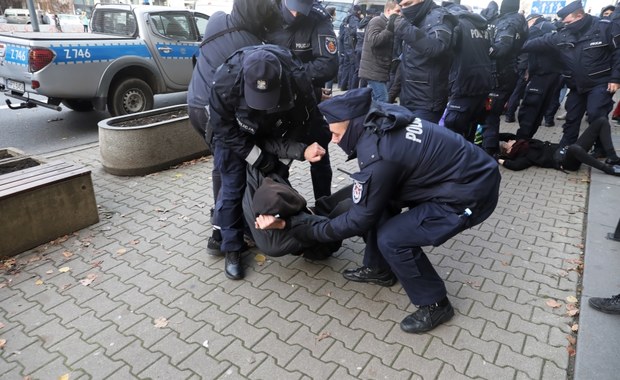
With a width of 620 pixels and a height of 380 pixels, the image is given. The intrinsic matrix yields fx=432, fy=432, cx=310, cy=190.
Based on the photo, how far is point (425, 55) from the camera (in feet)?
13.2

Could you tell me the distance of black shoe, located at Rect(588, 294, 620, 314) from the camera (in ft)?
8.80

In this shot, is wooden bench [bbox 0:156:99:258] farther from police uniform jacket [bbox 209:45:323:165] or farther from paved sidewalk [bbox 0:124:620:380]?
police uniform jacket [bbox 209:45:323:165]

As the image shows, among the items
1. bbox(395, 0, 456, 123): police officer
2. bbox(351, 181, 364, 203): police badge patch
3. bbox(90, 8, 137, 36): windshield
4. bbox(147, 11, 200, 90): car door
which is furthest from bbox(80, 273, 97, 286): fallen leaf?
bbox(90, 8, 137, 36): windshield

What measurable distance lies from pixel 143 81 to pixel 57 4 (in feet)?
112

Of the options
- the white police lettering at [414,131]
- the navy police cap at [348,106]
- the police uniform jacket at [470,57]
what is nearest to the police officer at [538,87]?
the police uniform jacket at [470,57]

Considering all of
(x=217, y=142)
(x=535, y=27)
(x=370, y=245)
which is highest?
(x=535, y=27)

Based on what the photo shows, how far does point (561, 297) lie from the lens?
2.94 m

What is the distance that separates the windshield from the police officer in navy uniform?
20.1 ft

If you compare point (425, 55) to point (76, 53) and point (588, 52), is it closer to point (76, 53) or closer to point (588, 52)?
point (588, 52)

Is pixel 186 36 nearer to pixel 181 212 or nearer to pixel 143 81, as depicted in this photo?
pixel 143 81

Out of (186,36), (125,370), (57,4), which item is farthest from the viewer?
(57,4)

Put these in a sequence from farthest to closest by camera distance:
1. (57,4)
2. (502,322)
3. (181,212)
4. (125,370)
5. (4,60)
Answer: (57,4), (4,60), (181,212), (502,322), (125,370)

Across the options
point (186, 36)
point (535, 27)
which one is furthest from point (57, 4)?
point (535, 27)

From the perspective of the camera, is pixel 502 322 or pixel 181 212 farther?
pixel 181 212
